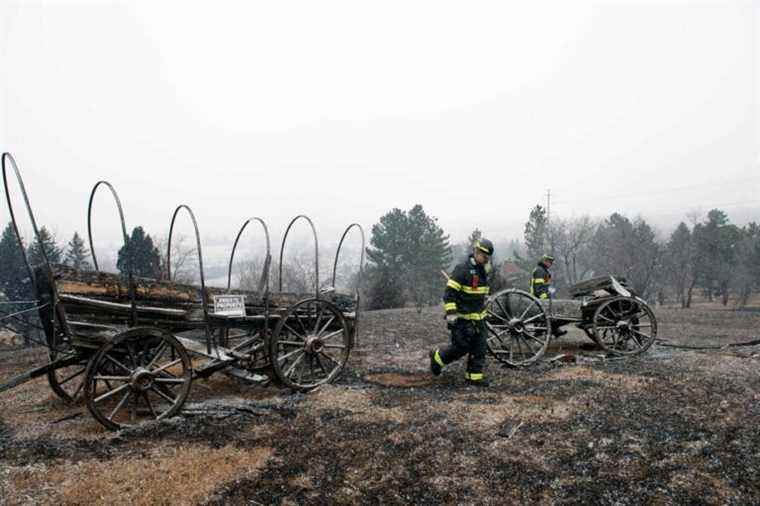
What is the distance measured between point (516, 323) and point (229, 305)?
4.93 m

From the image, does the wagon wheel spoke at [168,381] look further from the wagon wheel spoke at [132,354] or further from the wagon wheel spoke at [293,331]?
the wagon wheel spoke at [293,331]

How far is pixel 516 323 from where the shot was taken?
823cm

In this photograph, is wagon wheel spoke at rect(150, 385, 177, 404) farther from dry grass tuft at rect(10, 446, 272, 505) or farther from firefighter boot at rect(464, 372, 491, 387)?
firefighter boot at rect(464, 372, 491, 387)

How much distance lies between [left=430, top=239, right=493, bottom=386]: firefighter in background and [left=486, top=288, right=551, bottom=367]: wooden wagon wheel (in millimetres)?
989

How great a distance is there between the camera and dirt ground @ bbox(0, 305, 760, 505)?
13.0 feet

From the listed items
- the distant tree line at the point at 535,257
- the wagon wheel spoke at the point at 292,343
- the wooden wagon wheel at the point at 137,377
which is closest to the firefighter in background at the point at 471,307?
the wagon wheel spoke at the point at 292,343

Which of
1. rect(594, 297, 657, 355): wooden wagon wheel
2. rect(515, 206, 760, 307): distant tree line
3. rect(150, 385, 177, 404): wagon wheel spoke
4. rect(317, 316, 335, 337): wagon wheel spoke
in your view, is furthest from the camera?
rect(515, 206, 760, 307): distant tree line

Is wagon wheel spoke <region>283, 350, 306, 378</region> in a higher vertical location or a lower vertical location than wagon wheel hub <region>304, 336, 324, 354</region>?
lower

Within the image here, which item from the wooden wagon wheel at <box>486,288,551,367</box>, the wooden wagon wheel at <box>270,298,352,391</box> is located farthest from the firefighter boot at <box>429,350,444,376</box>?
the wooden wagon wheel at <box>270,298,352,391</box>

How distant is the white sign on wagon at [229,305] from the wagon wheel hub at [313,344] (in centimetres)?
108

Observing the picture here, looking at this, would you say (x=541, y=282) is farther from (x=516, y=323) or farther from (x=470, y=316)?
(x=470, y=316)

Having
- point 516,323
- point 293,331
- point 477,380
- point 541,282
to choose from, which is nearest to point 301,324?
point 293,331

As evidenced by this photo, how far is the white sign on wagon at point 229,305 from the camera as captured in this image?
20.4 ft

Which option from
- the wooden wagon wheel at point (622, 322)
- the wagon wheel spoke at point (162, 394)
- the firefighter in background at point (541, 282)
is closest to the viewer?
the wagon wheel spoke at point (162, 394)
